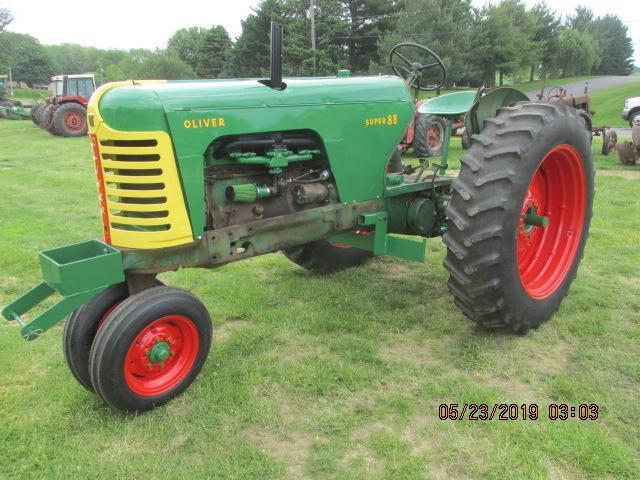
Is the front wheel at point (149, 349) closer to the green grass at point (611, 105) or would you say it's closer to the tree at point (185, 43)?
the green grass at point (611, 105)

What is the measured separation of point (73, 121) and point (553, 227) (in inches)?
688

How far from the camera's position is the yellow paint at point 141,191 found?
2510mm

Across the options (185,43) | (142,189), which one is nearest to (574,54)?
(185,43)

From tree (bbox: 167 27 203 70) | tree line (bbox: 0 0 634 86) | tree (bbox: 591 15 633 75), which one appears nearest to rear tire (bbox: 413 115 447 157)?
tree line (bbox: 0 0 634 86)

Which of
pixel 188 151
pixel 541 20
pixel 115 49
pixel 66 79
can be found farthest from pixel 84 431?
pixel 115 49

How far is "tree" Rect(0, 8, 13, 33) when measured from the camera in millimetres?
48062

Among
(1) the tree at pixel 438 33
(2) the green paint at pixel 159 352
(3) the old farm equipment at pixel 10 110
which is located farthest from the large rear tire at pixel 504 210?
(1) the tree at pixel 438 33

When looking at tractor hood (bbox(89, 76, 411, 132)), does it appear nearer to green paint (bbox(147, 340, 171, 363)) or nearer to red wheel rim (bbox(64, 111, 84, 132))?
green paint (bbox(147, 340, 171, 363))

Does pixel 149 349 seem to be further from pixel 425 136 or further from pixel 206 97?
pixel 425 136

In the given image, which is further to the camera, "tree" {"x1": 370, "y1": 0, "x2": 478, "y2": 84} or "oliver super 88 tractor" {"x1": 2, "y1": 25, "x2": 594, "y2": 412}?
"tree" {"x1": 370, "y1": 0, "x2": 478, "y2": 84}

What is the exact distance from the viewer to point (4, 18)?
4862 centimetres

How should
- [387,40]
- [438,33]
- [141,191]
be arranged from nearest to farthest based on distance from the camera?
[141,191] < [387,40] < [438,33]

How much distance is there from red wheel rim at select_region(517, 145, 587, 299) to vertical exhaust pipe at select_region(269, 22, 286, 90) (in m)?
1.93
